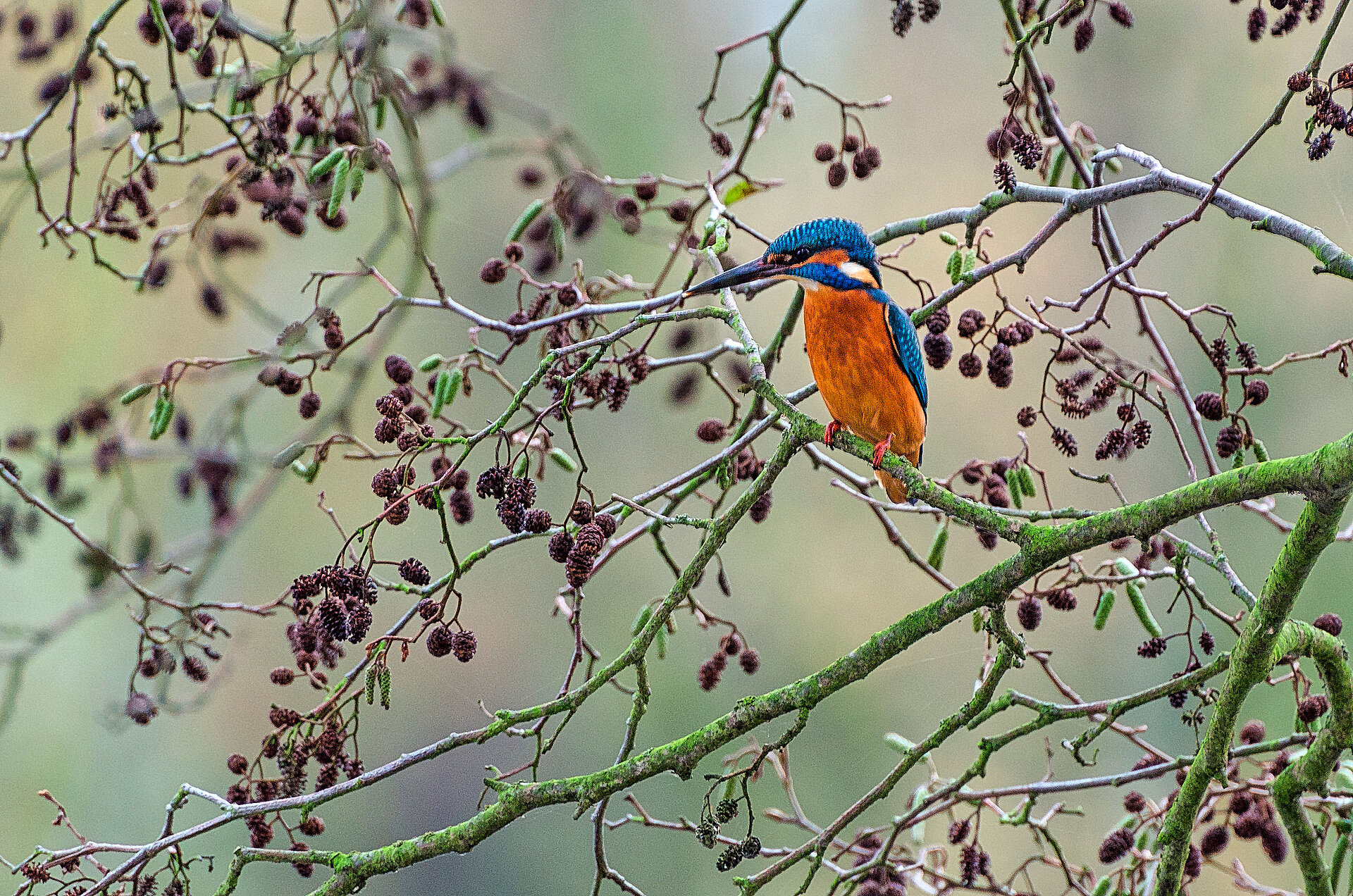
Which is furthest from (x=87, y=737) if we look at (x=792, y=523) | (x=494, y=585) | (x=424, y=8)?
(x=424, y=8)

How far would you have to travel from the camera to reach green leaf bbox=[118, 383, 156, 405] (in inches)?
42.1

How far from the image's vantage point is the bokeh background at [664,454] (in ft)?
8.57

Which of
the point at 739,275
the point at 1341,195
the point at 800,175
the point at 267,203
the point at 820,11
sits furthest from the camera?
the point at 800,175

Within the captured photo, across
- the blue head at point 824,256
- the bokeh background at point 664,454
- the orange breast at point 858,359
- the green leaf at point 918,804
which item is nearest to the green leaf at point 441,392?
the blue head at point 824,256

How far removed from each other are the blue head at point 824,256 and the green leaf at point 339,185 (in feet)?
1.55

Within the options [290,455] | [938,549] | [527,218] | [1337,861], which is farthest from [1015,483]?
[290,455]

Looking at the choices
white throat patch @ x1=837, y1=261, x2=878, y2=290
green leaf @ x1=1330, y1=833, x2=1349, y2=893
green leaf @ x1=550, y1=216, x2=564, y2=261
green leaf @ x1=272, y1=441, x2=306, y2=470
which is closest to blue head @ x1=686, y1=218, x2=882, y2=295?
white throat patch @ x1=837, y1=261, x2=878, y2=290

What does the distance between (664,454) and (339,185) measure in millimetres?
1870

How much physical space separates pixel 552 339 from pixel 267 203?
31cm

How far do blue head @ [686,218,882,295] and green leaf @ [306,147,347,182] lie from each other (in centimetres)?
47

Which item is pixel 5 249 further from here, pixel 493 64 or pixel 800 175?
pixel 800 175

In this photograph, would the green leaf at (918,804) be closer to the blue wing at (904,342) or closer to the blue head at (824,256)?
the blue wing at (904,342)

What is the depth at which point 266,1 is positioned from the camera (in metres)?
2.70

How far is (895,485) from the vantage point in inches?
55.2
